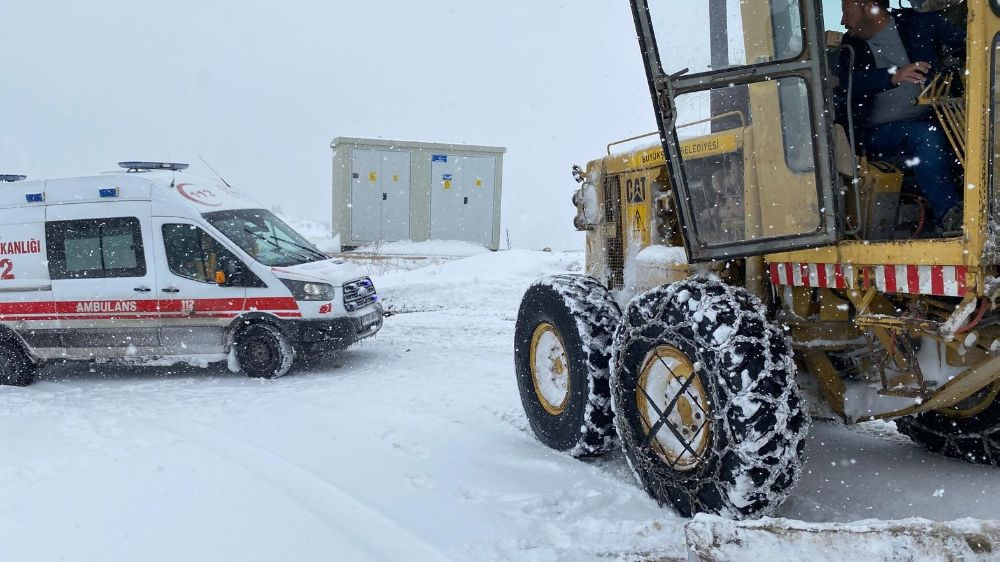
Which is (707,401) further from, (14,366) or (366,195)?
(366,195)

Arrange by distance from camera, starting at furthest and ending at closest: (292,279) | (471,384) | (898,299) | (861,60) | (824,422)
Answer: (292,279), (471,384), (824,422), (861,60), (898,299)

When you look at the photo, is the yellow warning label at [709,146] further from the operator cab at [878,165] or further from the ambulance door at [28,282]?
the ambulance door at [28,282]

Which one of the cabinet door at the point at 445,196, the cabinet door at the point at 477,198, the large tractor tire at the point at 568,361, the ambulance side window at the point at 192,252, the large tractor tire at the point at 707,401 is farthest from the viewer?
the cabinet door at the point at 477,198

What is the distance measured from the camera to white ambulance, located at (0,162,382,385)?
25.2ft

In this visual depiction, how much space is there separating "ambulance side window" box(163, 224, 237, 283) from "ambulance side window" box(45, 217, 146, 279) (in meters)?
0.33

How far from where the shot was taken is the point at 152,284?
7785 millimetres

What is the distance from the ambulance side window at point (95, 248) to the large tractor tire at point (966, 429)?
7154 mm

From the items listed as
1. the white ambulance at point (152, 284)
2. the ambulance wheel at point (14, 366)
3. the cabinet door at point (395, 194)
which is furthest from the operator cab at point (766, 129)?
the cabinet door at point (395, 194)

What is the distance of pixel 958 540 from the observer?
236 centimetres

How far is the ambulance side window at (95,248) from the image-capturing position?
7875 mm

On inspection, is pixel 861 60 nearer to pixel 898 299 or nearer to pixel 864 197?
pixel 864 197

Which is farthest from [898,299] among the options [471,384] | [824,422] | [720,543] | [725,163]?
[471,384]

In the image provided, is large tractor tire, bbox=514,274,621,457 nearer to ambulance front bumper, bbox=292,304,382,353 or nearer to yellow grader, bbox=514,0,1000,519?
yellow grader, bbox=514,0,1000,519

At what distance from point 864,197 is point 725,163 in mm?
625
